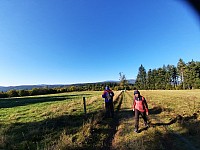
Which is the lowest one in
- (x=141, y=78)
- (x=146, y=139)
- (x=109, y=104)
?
(x=146, y=139)

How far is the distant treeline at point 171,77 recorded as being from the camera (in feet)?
283

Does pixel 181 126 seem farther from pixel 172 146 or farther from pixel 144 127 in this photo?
pixel 172 146

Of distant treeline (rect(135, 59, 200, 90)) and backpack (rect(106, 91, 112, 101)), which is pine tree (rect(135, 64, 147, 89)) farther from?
backpack (rect(106, 91, 112, 101))

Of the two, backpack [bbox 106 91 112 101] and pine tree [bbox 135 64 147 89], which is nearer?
backpack [bbox 106 91 112 101]

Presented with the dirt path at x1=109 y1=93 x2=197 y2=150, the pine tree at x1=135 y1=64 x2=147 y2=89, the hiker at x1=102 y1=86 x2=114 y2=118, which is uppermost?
the pine tree at x1=135 y1=64 x2=147 y2=89

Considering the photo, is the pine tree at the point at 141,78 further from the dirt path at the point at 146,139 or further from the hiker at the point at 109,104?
the dirt path at the point at 146,139

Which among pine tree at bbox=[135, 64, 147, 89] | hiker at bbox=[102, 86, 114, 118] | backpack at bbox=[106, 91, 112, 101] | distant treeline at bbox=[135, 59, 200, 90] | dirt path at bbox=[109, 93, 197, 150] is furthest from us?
pine tree at bbox=[135, 64, 147, 89]

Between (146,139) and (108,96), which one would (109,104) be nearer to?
(108,96)

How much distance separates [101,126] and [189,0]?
6.52m

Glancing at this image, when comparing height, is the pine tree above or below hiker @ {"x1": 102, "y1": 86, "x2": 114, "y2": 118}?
above

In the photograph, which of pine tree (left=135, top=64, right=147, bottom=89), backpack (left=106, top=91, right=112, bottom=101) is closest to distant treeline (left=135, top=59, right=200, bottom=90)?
pine tree (left=135, top=64, right=147, bottom=89)

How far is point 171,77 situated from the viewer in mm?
118375

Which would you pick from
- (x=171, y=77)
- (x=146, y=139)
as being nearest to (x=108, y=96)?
(x=146, y=139)

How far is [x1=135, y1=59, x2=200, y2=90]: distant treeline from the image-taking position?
86250mm
